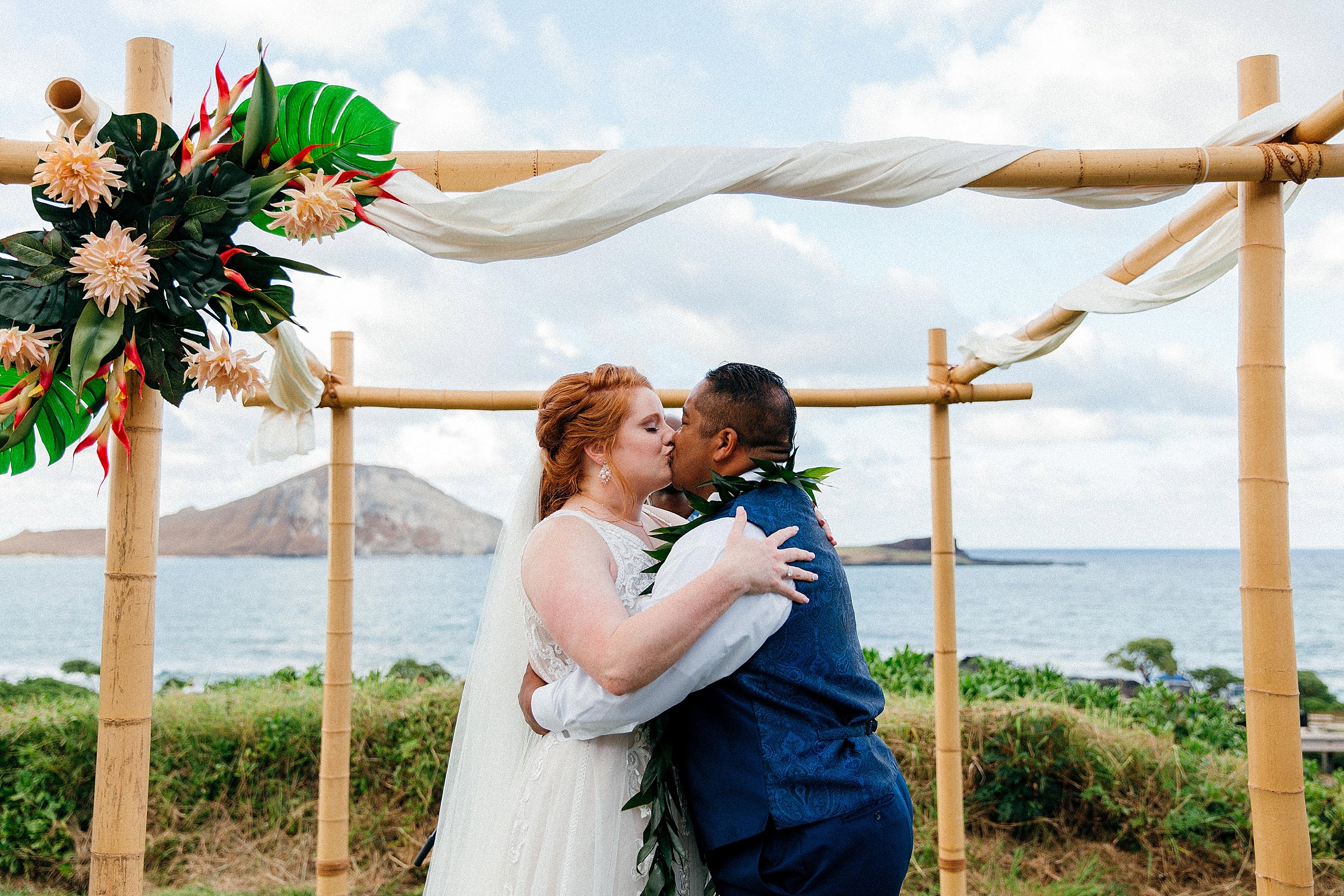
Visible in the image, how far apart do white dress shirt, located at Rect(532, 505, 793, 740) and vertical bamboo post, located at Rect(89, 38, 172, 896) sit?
3.02 feet

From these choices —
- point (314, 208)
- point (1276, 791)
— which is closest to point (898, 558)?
point (1276, 791)

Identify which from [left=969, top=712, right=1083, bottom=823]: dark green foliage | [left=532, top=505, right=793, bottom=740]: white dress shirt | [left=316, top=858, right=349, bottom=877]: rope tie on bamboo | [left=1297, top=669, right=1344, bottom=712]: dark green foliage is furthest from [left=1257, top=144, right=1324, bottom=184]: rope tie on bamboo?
[left=1297, top=669, right=1344, bottom=712]: dark green foliage

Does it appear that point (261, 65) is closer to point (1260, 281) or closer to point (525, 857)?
point (525, 857)

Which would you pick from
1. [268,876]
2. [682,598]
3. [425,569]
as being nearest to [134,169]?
[682,598]

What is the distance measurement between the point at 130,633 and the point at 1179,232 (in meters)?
3.33

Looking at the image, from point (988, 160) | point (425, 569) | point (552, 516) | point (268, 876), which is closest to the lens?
point (552, 516)

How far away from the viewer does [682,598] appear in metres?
1.69

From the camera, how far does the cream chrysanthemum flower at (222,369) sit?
1.86 metres

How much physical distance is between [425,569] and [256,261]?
148 feet

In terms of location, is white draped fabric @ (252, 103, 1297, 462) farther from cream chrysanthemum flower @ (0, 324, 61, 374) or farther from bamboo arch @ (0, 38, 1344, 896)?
cream chrysanthemum flower @ (0, 324, 61, 374)

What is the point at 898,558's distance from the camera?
45594 millimetres

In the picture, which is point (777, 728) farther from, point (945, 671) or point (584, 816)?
point (945, 671)

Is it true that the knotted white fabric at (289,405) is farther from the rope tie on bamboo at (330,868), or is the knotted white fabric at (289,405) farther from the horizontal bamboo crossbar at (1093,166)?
the rope tie on bamboo at (330,868)

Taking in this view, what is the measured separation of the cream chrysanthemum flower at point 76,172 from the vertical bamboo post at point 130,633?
14.9 inches
